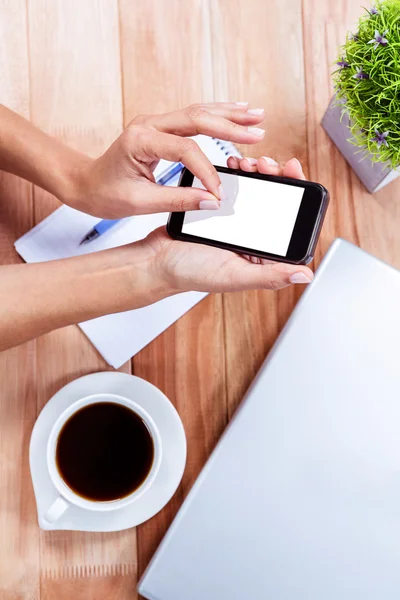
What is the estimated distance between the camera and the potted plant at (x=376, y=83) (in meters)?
0.60

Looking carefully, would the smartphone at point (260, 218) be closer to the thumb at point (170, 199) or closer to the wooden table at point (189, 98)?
the thumb at point (170, 199)

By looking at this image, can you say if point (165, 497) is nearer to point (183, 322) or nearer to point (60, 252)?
point (183, 322)

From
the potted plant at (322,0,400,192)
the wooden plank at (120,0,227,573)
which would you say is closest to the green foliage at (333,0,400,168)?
the potted plant at (322,0,400,192)

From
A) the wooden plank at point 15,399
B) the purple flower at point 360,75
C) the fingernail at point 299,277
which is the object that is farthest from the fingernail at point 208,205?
the wooden plank at point 15,399

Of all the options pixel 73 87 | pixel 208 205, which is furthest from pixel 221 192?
pixel 73 87

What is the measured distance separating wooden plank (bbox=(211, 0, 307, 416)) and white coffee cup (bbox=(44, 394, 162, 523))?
0.16 meters

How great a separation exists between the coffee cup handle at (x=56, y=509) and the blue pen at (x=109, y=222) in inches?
13.1

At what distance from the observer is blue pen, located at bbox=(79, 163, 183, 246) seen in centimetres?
78

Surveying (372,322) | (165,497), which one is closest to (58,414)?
(165,497)

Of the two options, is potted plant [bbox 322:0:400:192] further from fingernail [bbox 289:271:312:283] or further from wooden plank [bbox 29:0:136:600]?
wooden plank [bbox 29:0:136:600]

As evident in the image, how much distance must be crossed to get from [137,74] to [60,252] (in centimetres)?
27

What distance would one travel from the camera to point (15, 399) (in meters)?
0.78

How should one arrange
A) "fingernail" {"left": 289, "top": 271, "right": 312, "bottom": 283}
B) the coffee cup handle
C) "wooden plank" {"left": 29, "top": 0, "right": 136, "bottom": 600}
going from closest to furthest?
"fingernail" {"left": 289, "top": 271, "right": 312, "bottom": 283} → the coffee cup handle → "wooden plank" {"left": 29, "top": 0, "right": 136, "bottom": 600}

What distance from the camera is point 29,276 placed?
2.28 feet
